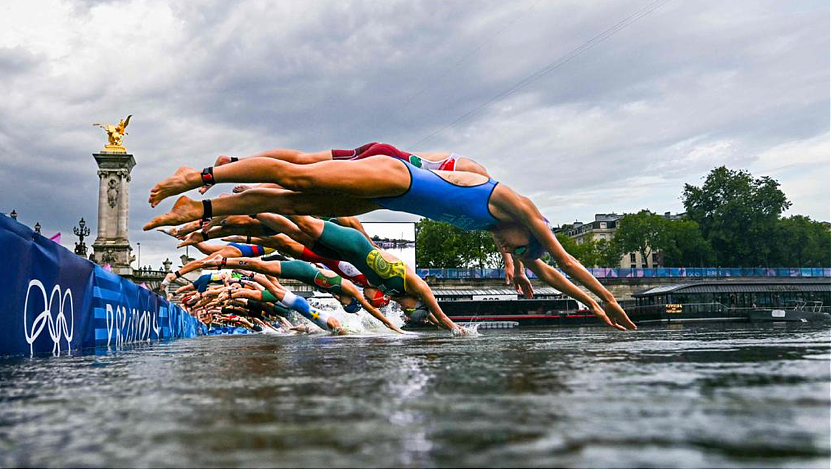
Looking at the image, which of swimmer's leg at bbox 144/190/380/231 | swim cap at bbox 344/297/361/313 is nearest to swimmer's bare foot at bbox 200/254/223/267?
swim cap at bbox 344/297/361/313

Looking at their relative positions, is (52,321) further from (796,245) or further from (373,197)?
(796,245)

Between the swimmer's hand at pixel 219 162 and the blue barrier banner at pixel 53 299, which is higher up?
the swimmer's hand at pixel 219 162

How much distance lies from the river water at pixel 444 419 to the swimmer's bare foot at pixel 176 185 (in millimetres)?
3342

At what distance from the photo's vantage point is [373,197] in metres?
7.31

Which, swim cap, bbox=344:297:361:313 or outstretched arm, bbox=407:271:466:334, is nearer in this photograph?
outstretched arm, bbox=407:271:466:334

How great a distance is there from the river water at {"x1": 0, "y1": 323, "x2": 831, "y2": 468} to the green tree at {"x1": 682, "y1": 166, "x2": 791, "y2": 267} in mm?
90302

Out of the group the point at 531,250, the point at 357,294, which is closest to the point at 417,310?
the point at 357,294

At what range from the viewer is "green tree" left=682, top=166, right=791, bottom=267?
83.6 metres

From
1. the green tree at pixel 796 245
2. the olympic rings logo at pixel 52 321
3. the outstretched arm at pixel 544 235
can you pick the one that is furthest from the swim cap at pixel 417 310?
the green tree at pixel 796 245

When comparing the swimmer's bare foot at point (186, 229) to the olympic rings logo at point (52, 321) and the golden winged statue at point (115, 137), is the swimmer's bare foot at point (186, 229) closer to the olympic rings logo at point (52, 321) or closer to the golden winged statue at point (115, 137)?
the olympic rings logo at point (52, 321)

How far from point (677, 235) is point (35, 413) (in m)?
93.0

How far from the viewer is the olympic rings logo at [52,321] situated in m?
7.07

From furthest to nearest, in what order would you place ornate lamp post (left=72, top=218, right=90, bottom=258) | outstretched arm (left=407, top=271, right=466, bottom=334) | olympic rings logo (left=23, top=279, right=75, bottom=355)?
ornate lamp post (left=72, top=218, right=90, bottom=258) → outstretched arm (left=407, top=271, right=466, bottom=334) → olympic rings logo (left=23, top=279, right=75, bottom=355)

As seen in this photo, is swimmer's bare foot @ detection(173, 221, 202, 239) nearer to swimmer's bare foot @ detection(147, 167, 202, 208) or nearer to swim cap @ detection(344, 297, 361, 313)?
swimmer's bare foot @ detection(147, 167, 202, 208)
